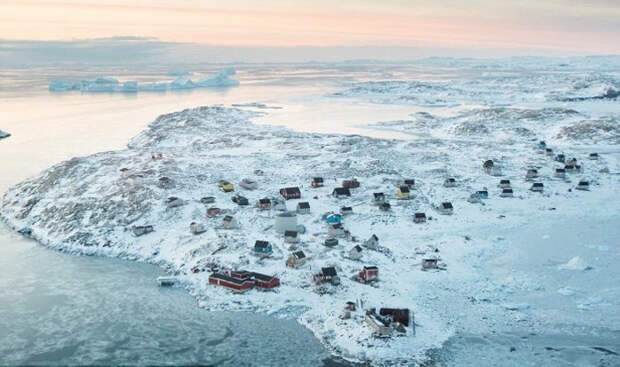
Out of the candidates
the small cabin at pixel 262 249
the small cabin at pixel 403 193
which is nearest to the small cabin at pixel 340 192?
the small cabin at pixel 403 193

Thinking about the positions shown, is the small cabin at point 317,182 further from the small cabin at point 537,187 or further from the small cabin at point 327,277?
the small cabin at point 327,277

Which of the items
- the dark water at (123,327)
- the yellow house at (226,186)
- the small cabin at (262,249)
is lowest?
the dark water at (123,327)

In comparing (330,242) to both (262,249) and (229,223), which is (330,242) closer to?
(262,249)

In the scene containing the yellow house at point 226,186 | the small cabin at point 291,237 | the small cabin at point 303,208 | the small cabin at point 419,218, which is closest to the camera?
the small cabin at point 291,237

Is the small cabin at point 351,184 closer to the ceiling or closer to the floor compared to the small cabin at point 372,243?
closer to the ceiling

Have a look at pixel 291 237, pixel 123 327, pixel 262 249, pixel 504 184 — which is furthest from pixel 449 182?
pixel 123 327

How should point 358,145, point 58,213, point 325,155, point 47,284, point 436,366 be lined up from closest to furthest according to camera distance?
point 436,366
point 47,284
point 58,213
point 325,155
point 358,145

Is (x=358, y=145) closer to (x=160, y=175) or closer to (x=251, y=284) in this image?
(x=160, y=175)

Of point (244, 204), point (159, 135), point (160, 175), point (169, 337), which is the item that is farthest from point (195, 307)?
point (159, 135)
